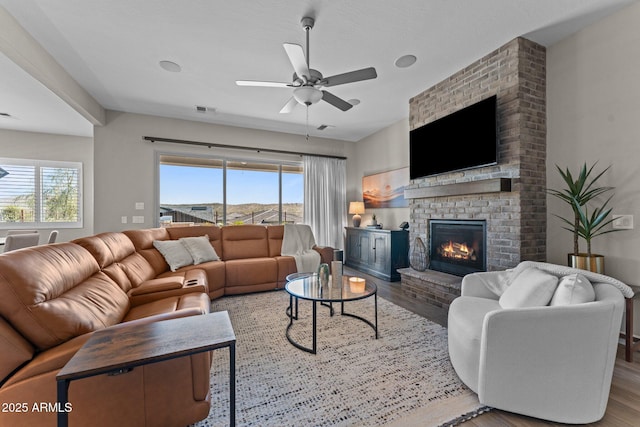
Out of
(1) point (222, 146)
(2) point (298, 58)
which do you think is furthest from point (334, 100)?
(1) point (222, 146)

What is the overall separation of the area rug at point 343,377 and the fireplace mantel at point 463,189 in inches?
58.2

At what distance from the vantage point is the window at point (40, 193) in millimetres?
4789

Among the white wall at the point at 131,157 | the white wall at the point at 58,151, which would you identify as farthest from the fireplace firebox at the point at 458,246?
the white wall at the point at 58,151

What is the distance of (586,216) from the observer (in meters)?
2.32

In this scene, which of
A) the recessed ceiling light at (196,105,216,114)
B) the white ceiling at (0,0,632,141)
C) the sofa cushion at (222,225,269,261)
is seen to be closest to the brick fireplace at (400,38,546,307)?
the white ceiling at (0,0,632,141)

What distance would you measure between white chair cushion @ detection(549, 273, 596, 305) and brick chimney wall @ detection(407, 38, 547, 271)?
1012 millimetres

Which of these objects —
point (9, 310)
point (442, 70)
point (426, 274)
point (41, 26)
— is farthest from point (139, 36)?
point (426, 274)

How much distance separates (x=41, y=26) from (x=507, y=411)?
454 cm

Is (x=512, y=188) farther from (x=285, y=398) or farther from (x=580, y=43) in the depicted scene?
(x=285, y=398)

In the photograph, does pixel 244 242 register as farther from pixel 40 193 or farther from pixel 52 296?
pixel 40 193

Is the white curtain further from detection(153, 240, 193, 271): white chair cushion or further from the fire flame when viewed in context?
the fire flame

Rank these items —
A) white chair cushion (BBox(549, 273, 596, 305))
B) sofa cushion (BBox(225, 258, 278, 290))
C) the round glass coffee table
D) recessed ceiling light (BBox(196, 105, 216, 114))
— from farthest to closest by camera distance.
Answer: recessed ceiling light (BBox(196, 105, 216, 114))
sofa cushion (BBox(225, 258, 278, 290))
the round glass coffee table
white chair cushion (BBox(549, 273, 596, 305))

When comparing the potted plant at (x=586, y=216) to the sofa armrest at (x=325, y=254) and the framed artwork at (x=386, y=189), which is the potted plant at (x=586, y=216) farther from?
the sofa armrest at (x=325, y=254)

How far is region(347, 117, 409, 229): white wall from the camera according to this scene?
15.6 ft
